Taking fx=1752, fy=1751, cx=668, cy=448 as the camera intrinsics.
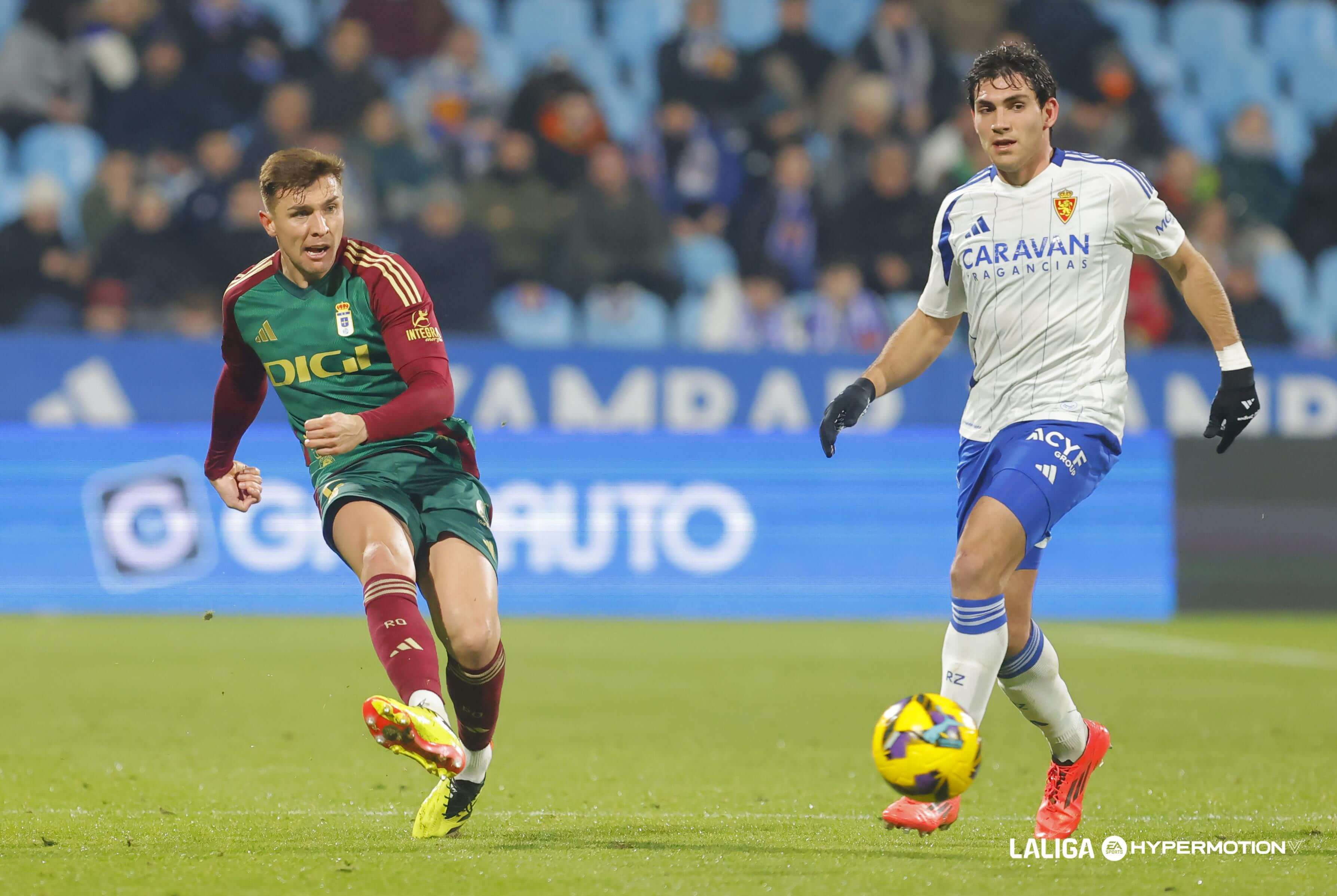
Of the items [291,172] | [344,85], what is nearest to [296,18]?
[344,85]

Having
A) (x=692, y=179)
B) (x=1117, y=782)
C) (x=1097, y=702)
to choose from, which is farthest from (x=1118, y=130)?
(x=1117, y=782)

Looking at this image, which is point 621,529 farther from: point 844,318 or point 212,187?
point 212,187

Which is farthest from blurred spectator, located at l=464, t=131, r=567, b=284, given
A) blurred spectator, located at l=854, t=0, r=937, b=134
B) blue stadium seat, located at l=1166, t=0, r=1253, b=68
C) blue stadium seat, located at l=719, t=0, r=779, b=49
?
blue stadium seat, located at l=1166, t=0, r=1253, b=68

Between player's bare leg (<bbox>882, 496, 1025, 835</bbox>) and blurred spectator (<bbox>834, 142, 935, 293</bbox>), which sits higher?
blurred spectator (<bbox>834, 142, 935, 293</bbox>)

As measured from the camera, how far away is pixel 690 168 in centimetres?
1480

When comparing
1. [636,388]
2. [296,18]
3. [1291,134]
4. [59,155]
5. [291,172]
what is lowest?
[636,388]

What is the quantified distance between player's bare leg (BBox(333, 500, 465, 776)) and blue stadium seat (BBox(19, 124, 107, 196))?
9911mm

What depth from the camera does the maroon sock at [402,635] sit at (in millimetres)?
4555

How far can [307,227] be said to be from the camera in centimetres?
490

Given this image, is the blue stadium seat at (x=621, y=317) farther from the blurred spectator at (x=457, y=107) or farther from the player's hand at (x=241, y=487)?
the player's hand at (x=241, y=487)

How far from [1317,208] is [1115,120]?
208 centimetres

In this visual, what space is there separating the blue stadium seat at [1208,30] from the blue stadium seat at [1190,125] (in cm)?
76

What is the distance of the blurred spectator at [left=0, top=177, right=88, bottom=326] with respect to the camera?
41.1 ft

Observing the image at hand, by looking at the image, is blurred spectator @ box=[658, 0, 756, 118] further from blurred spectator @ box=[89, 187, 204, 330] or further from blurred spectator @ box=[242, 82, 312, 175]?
blurred spectator @ box=[89, 187, 204, 330]
